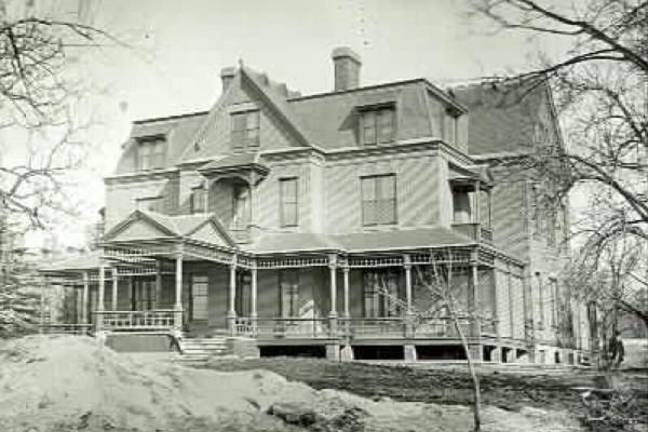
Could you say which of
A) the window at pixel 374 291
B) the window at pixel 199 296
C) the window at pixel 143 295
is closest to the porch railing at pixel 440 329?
the window at pixel 374 291

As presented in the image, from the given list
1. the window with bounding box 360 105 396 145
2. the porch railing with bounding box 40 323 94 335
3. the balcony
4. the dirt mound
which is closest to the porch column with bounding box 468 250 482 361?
the balcony

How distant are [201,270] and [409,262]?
8964 mm

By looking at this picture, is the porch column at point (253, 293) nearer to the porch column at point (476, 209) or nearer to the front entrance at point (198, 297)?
the front entrance at point (198, 297)

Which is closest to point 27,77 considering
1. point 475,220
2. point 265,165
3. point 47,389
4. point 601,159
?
point 47,389

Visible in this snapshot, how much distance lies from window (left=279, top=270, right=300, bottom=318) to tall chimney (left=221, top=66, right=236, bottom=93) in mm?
10252

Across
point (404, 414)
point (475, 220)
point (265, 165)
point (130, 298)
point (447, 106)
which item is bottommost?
point (404, 414)

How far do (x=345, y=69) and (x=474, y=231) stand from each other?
9877 millimetres

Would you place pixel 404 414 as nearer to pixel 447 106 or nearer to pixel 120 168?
pixel 447 106

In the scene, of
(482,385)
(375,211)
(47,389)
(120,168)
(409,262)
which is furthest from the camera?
(120,168)

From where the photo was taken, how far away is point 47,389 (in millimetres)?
12883

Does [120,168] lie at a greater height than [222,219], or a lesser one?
greater

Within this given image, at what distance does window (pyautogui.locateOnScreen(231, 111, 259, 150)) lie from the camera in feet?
114

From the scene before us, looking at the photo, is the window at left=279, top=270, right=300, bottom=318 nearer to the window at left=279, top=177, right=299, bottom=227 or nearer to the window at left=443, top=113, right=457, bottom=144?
the window at left=279, top=177, right=299, bottom=227

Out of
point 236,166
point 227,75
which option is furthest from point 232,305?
point 227,75
